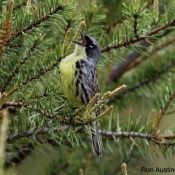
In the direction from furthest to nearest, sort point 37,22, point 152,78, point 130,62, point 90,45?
1. point 130,62
2. point 152,78
3. point 90,45
4. point 37,22

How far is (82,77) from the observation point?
8.03 ft

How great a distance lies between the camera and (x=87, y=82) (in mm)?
2389

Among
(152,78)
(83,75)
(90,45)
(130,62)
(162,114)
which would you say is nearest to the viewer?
(162,114)

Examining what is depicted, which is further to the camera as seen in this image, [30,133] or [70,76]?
[70,76]

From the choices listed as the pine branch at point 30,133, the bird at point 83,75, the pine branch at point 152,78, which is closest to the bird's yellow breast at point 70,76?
the bird at point 83,75

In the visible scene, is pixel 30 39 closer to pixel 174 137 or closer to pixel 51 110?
pixel 51 110

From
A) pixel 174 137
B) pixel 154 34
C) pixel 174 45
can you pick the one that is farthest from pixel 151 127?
pixel 174 45

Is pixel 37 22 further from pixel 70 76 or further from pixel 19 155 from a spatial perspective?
pixel 19 155

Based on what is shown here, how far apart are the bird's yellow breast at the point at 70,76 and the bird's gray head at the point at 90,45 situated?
7 cm

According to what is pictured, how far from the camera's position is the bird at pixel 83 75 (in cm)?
213

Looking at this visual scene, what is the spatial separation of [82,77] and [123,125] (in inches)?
17.2

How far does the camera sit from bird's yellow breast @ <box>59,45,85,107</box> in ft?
6.61

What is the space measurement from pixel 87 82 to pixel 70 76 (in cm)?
11

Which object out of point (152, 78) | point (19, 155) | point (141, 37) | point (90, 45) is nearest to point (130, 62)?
point (152, 78)
